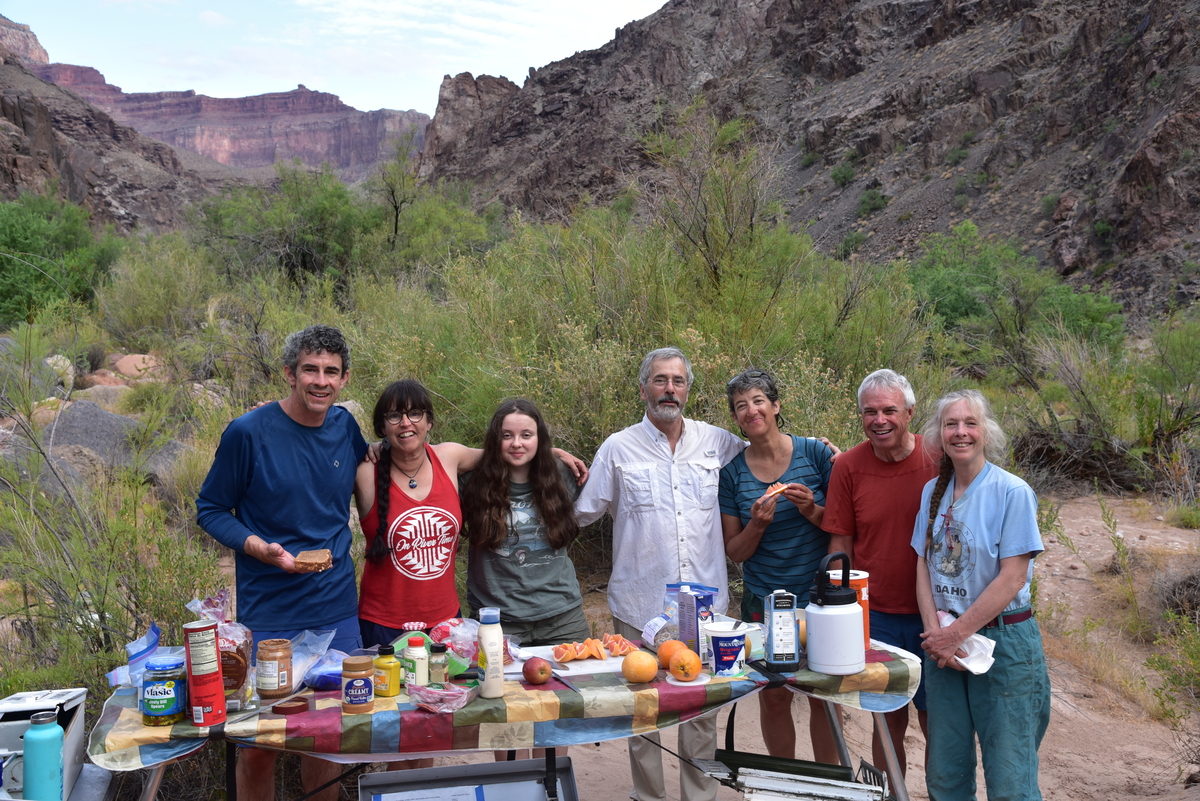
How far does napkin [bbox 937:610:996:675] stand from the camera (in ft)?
8.71

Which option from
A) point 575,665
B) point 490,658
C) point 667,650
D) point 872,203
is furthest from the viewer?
point 872,203

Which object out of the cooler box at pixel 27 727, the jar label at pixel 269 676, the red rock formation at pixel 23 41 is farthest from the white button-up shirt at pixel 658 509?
the red rock formation at pixel 23 41

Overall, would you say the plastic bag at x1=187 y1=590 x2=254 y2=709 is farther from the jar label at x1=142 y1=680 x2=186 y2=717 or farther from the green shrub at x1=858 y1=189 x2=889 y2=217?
the green shrub at x1=858 y1=189 x2=889 y2=217

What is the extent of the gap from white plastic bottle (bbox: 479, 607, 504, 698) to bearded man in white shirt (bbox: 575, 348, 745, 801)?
93cm

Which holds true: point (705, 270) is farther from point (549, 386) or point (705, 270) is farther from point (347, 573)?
point (347, 573)

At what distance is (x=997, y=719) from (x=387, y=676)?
198 centimetres

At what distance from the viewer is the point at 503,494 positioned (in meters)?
3.21

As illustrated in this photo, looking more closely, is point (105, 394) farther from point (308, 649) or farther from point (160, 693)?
point (160, 693)

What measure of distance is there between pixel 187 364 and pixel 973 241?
20069 millimetres

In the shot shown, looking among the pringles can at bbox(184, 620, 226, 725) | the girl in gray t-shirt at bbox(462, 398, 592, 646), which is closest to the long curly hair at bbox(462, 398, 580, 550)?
the girl in gray t-shirt at bbox(462, 398, 592, 646)

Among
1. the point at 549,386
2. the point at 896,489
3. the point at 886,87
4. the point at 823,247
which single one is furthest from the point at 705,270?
the point at 886,87

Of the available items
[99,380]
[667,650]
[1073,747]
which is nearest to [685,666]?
[667,650]

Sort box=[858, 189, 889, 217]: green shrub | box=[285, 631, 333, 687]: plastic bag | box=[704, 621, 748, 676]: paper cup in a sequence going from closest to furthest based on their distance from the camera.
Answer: box=[285, 631, 333, 687]: plastic bag < box=[704, 621, 748, 676]: paper cup < box=[858, 189, 889, 217]: green shrub

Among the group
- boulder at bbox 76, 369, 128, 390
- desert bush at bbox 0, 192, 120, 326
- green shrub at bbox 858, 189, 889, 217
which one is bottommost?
boulder at bbox 76, 369, 128, 390
